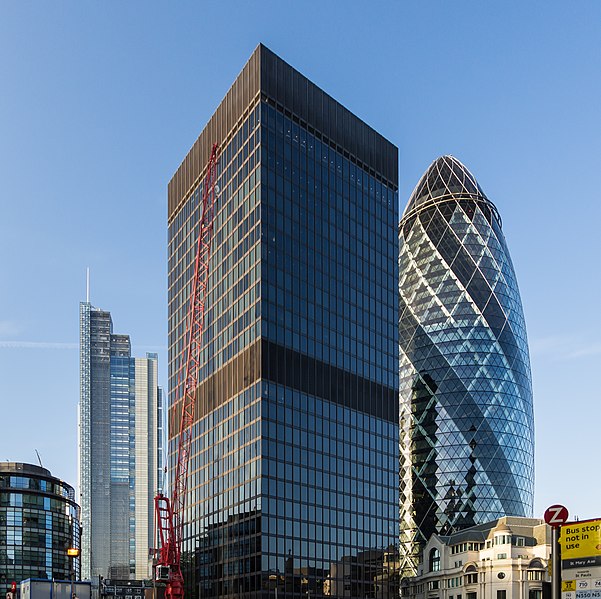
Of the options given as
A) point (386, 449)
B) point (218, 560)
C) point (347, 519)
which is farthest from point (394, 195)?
point (218, 560)

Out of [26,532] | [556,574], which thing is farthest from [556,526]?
[26,532]

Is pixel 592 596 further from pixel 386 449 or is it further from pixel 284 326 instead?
pixel 386 449

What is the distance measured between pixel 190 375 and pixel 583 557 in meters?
104

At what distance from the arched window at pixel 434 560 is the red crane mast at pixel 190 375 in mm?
55390

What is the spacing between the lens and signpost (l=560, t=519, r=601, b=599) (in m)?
34.6

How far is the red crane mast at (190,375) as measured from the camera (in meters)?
132

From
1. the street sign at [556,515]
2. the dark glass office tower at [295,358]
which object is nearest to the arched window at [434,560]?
the dark glass office tower at [295,358]

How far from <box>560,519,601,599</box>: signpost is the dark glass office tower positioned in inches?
2938

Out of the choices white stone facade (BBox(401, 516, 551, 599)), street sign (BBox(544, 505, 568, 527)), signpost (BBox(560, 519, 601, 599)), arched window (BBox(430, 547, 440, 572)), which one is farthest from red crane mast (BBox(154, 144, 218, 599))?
street sign (BBox(544, 505, 568, 527))

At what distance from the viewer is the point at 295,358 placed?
116062 millimetres

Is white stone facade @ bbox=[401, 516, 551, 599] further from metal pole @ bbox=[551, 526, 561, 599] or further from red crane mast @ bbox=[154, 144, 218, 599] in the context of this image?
metal pole @ bbox=[551, 526, 561, 599]

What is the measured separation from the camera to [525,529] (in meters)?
159

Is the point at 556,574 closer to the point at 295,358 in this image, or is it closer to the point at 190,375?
the point at 295,358

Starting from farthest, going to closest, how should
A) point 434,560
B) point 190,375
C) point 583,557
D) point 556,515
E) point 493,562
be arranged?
point 434,560, point 493,562, point 190,375, point 583,557, point 556,515
